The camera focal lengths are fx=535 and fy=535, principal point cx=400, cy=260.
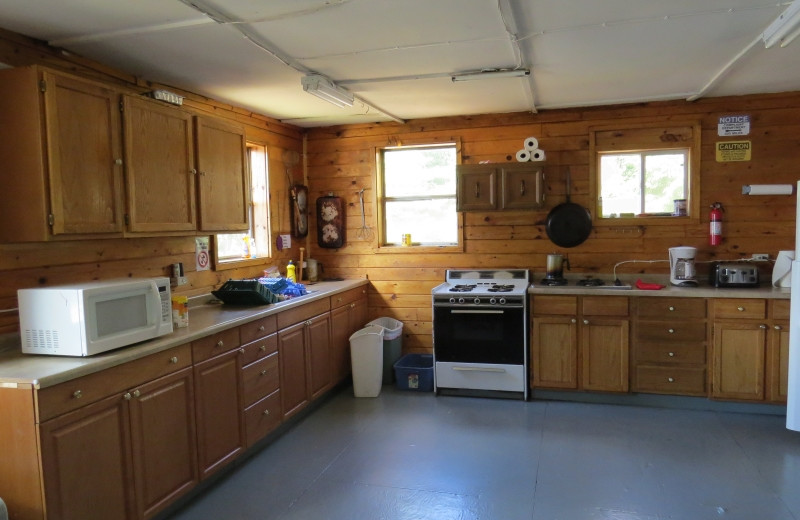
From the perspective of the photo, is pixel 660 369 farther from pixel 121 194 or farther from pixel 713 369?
pixel 121 194

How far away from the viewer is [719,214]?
4.11 metres

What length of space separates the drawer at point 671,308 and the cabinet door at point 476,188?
1.39m

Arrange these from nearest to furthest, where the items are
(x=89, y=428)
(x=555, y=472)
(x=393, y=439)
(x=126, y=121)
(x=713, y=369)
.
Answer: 1. (x=89, y=428)
2. (x=126, y=121)
3. (x=555, y=472)
4. (x=393, y=439)
5. (x=713, y=369)

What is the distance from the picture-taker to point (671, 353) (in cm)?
389

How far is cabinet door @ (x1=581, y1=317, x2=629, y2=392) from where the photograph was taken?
13.0ft

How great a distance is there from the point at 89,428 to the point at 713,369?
3.86 meters

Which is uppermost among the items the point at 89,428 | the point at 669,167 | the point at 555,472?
the point at 669,167

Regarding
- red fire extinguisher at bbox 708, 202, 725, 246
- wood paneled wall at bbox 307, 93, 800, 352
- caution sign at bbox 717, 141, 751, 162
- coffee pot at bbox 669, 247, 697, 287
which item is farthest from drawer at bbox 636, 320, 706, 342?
caution sign at bbox 717, 141, 751, 162

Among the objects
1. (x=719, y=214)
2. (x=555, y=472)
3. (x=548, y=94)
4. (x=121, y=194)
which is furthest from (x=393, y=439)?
(x=719, y=214)

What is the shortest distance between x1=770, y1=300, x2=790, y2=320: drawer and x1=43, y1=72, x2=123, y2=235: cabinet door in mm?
4116

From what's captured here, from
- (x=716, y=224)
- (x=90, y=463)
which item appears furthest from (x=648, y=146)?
(x=90, y=463)

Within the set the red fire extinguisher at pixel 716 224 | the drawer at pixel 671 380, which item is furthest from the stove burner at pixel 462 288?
the red fire extinguisher at pixel 716 224

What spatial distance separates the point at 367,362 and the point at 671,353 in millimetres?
2271

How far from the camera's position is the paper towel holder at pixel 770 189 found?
4.00 m
